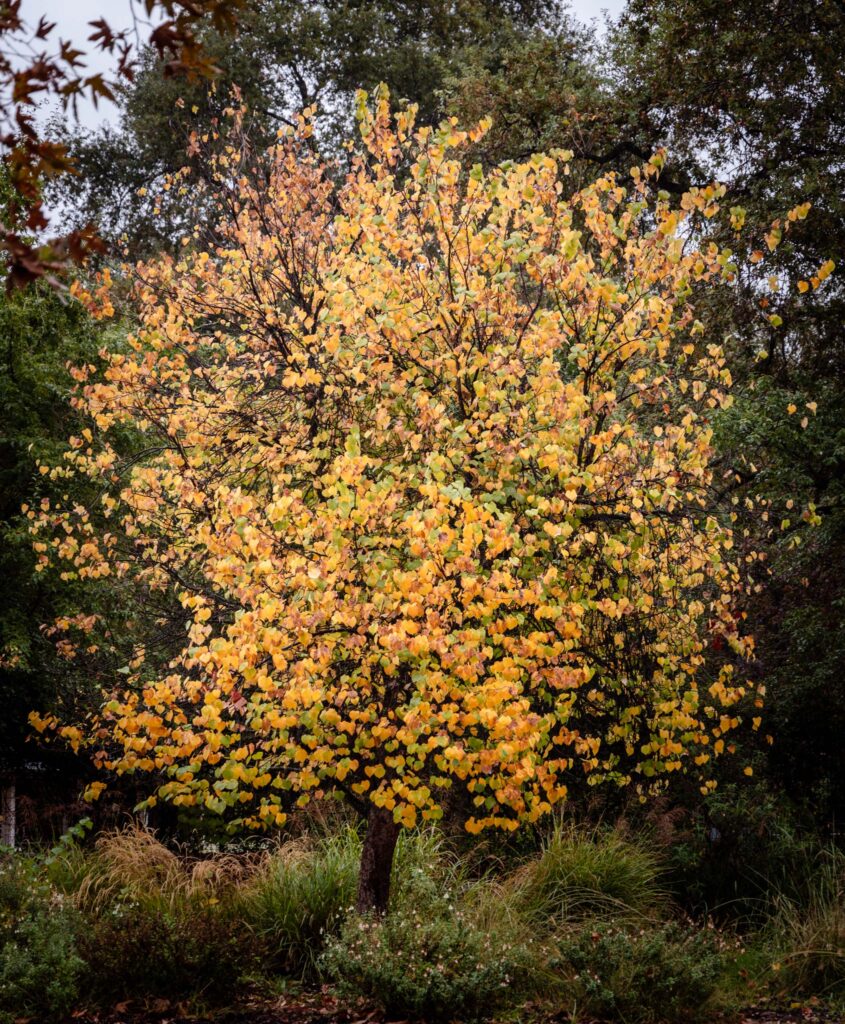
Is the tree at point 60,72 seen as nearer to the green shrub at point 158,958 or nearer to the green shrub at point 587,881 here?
the green shrub at point 158,958

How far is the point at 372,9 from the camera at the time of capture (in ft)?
78.9

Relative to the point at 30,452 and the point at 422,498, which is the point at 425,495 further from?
the point at 30,452

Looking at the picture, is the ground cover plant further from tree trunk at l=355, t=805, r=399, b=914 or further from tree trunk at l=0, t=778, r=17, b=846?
tree trunk at l=0, t=778, r=17, b=846

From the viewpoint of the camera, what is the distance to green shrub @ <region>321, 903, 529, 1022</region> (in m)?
5.51

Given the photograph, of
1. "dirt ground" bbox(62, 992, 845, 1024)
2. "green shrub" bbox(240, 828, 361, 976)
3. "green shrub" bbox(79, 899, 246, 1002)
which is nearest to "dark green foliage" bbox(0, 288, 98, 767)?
"green shrub" bbox(240, 828, 361, 976)

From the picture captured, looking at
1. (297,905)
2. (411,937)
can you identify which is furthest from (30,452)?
(411,937)

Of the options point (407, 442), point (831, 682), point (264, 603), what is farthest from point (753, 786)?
point (264, 603)

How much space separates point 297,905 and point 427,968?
73.4 inches

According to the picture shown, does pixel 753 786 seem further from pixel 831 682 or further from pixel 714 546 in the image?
pixel 714 546

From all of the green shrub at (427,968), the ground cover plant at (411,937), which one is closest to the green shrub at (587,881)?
the ground cover plant at (411,937)

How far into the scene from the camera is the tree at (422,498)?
5.09m

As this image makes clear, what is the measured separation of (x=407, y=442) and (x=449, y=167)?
5.73 feet

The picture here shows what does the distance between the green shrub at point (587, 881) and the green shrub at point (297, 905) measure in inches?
54.5

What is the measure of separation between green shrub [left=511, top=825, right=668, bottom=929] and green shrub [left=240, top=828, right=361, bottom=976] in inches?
54.5
